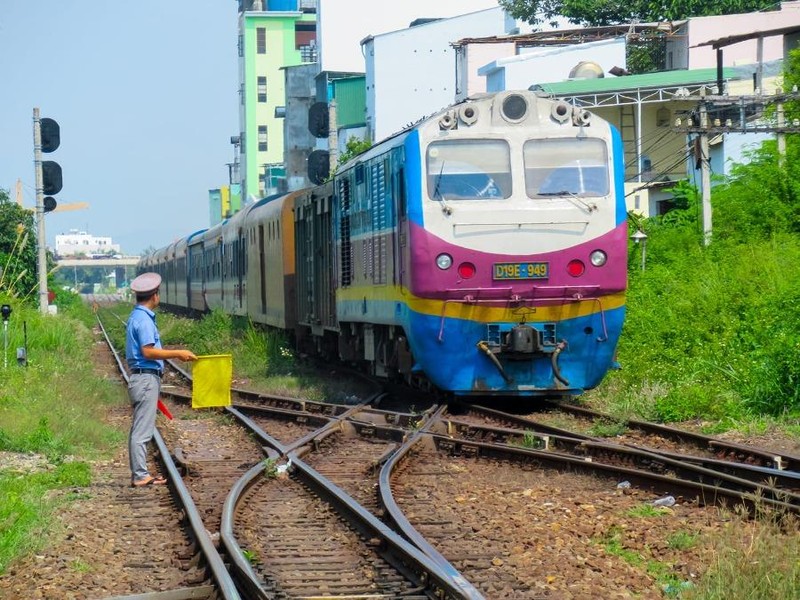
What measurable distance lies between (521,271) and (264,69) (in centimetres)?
8072

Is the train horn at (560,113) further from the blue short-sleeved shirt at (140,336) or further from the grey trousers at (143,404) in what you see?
the grey trousers at (143,404)

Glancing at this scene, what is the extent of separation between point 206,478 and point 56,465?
6.20 feet

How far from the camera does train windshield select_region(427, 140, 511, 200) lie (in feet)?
46.2

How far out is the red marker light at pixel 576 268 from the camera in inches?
553

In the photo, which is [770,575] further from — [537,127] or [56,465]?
[537,127]

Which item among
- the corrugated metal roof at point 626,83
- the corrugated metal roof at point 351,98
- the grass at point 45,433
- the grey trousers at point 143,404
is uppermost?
the corrugated metal roof at point 351,98

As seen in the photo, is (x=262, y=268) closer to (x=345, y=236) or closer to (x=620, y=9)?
(x=345, y=236)

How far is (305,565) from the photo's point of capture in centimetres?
729

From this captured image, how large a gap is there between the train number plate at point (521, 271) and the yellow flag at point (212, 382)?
4.20 m

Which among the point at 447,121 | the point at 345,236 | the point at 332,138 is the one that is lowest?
the point at 345,236

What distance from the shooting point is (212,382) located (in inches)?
417

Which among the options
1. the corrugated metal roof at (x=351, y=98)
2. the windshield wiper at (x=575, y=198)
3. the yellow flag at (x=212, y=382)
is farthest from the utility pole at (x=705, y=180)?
the corrugated metal roof at (x=351, y=98)

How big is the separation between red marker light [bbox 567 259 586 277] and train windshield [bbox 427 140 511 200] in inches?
40.8

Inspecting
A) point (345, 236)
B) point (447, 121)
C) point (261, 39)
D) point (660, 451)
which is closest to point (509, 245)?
point (447, 121)
